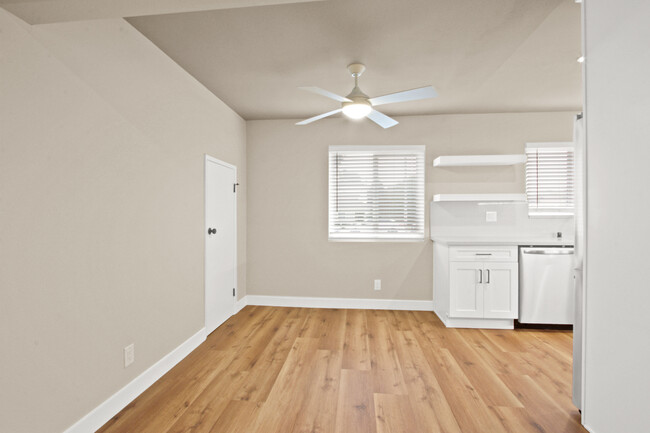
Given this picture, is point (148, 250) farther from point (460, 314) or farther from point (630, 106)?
point (460, 314)

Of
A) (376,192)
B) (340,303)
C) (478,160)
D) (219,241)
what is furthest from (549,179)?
(219,241)

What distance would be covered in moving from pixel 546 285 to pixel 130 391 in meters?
3.99

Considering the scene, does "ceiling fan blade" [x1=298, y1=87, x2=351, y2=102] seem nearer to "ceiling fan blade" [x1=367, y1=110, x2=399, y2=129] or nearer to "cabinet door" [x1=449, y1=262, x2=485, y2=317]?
"ceiling fan blade" [x1=367, y1=110, x2=399, y2=129]

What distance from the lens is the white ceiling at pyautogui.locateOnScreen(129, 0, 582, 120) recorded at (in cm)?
202

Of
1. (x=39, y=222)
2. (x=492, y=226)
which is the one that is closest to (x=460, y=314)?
(x=492, y=226)

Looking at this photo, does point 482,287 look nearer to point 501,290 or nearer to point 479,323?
point 501,290

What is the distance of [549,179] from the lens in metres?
4.04

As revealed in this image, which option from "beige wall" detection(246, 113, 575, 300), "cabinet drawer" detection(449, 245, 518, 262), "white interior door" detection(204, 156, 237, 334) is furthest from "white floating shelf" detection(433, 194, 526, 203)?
"white interior door" detection(204, 156, 237, 334)

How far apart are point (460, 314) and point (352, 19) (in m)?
3.08

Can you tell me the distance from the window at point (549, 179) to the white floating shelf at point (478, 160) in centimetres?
40

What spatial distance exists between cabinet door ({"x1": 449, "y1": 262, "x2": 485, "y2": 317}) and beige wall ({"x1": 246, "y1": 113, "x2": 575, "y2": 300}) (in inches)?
24.9

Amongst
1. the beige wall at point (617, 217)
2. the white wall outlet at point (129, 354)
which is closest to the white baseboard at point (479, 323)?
the beige wall at point (617, 217)

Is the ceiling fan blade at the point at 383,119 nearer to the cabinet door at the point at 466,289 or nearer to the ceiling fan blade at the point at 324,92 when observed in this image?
the ceiling fan blade at the point at 324,92

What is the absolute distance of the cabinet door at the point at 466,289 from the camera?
348 cm
